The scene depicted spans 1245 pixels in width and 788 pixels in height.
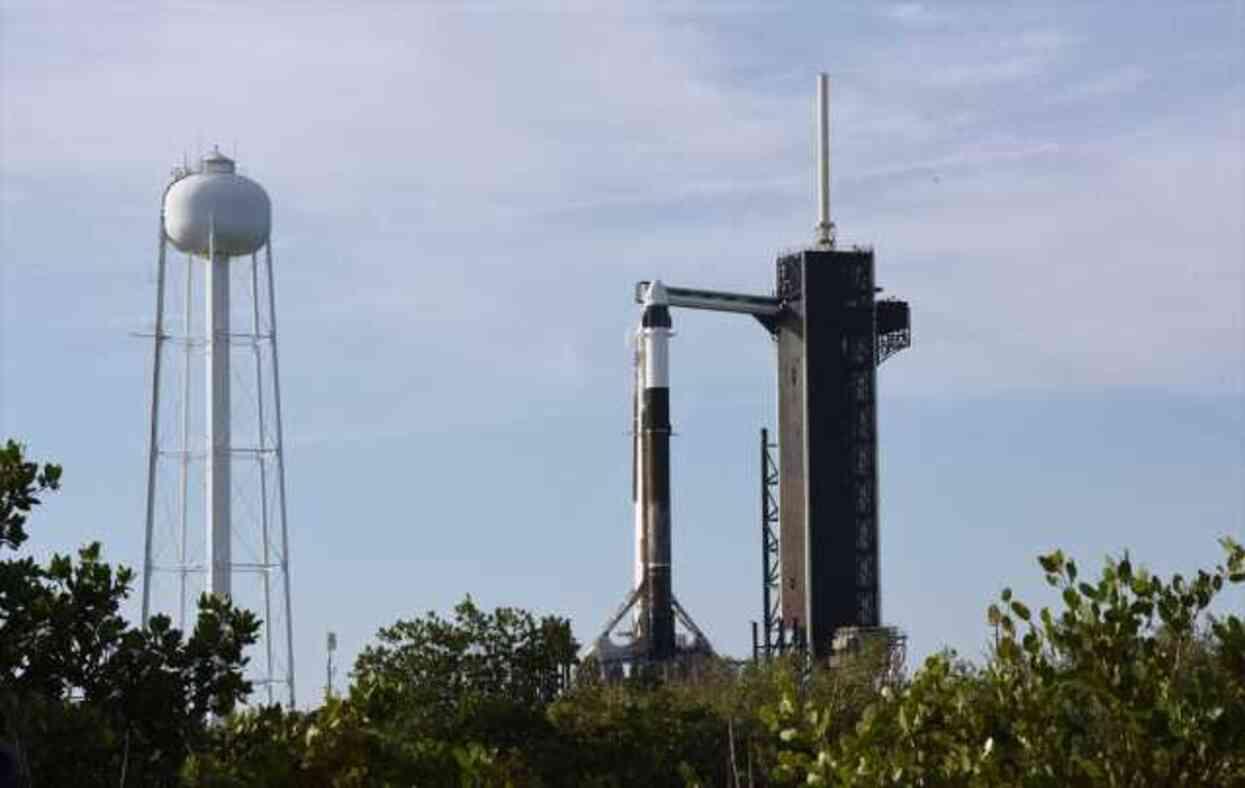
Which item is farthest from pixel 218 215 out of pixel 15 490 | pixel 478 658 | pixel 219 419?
pixel 15 490

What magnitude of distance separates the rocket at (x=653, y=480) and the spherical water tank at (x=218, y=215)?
28065 millimetres

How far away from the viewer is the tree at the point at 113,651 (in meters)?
26.6

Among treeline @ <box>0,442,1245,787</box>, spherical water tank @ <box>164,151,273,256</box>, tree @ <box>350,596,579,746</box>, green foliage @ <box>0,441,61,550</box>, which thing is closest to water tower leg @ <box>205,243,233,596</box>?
spherical water tank @ <box>164,151,273,256</box>

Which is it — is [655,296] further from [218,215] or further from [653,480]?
[218,215]

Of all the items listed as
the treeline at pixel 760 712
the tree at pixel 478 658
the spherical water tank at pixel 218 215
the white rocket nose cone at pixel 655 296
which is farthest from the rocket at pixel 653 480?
the treeline at pixel 760 712

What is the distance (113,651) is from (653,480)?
89600 mm

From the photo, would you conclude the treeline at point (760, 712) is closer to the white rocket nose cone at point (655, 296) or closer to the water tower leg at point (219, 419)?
the water tower leg at point (219, 419)

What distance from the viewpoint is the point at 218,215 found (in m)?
92.5

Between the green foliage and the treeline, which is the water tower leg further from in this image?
the green foliage

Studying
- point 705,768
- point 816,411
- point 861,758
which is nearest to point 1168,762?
point 861,758

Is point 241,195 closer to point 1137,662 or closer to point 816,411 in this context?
point 816,411

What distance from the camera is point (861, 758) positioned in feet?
54.1

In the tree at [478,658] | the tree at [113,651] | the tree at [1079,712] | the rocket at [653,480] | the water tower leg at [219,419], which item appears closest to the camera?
the tree at [1079,712]

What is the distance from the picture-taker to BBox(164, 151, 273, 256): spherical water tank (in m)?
92.6
